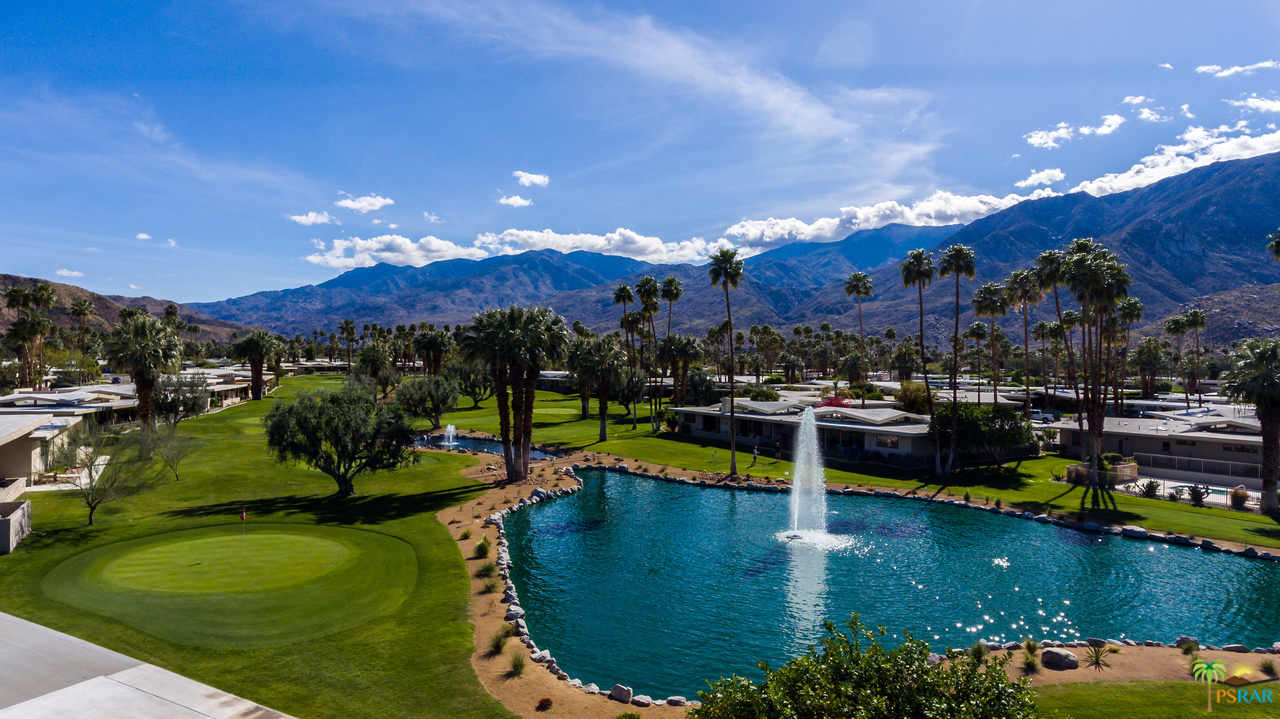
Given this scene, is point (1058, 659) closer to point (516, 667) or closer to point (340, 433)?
point (516, 667)

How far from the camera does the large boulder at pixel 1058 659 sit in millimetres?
18344

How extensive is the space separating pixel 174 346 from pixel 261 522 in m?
27.4

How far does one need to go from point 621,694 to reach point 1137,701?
14010 millimetres

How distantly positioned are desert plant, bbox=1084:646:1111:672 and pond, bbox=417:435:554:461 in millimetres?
45885

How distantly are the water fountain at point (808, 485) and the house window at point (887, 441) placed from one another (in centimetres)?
→ 534

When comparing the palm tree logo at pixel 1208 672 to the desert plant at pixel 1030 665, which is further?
the desert plant at pixel 1030 665

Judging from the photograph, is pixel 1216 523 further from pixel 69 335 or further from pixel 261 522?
pixel 69 335

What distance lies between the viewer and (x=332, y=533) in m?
31.3

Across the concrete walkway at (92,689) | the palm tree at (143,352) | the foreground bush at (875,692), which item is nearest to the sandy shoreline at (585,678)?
the concrete walkway at (92,689)

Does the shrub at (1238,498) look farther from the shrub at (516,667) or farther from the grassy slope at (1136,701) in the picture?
the shrub at (516,667)

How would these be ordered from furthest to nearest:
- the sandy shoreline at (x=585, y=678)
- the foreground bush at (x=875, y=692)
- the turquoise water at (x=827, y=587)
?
the turquoise water at (x=827, y=587) → the sandy shoreline at (x=585, y=678) → the foreground bush at (x=875, y=692)

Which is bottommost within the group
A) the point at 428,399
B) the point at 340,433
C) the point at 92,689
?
the point at 92,689

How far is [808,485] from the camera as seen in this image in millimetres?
45062

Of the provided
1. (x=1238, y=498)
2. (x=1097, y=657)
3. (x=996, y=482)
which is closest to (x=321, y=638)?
(x=1097, y=657)
